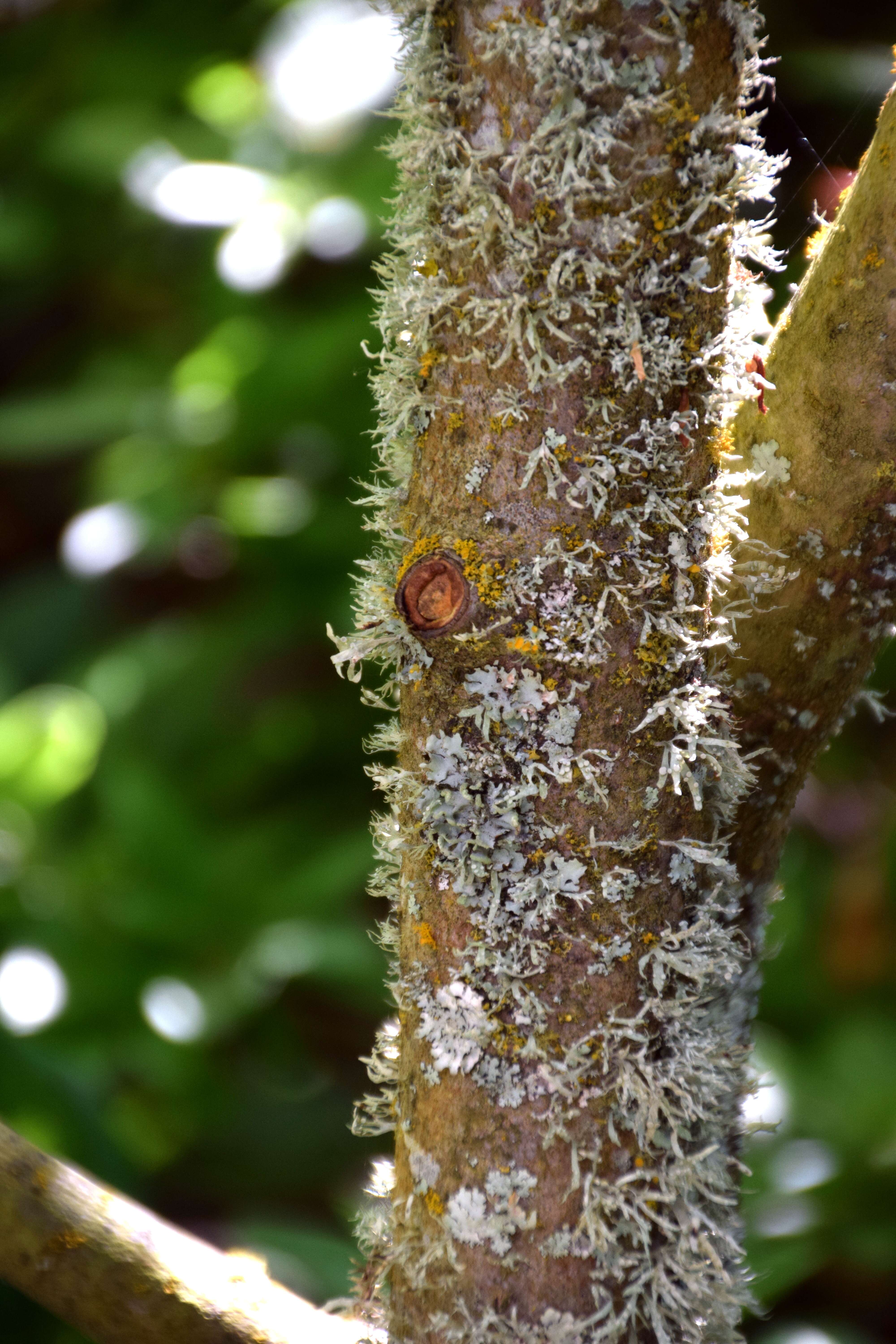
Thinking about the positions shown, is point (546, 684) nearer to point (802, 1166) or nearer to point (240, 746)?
point (802, 1166)

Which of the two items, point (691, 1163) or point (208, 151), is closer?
point (691, 1163)

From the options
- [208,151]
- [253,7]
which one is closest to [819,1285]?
[208,151]

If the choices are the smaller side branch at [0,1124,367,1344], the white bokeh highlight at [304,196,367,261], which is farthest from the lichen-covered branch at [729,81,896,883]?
the white bokeh highlight at [304,196,367,261]

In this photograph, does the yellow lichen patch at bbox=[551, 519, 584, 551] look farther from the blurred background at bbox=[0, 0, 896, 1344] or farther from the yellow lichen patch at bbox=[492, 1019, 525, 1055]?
the blurred background at bbox=[0, 0, 896, 1344]

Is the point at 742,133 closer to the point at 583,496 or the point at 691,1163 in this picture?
the point at 583,496

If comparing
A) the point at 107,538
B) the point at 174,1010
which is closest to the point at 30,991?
the point at 174,1010

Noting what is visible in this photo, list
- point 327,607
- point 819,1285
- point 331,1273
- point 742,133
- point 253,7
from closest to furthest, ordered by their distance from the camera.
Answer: point 742,133 < point 331,1273 < point 819,1285 < point 327,607 < point 253,7

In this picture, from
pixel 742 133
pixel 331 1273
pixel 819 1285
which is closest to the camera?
pixel 742 133
